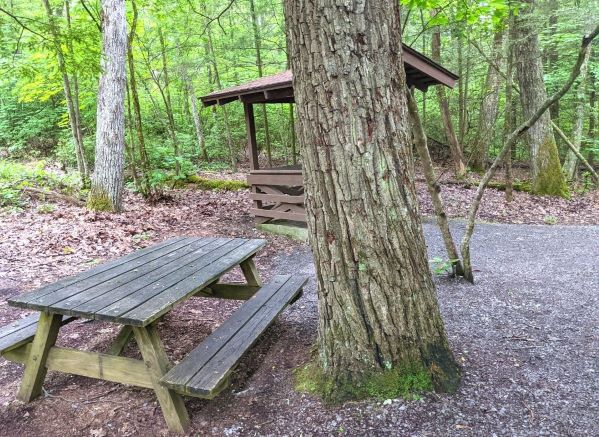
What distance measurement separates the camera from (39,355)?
2541mm

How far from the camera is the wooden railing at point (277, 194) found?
755 cm

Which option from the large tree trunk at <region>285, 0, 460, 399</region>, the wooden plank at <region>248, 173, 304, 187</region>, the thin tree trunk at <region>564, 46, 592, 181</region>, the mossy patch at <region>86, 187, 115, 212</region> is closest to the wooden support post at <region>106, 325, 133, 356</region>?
the large tree trunk at <region>285, 0, 460, 399</region>

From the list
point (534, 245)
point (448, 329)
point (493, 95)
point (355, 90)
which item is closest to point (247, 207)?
point (534, 245)

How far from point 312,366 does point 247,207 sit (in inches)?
290

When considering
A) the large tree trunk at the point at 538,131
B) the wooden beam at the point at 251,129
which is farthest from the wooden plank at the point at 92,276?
the large tree trunk at the point at 538,131

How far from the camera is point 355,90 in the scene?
200cm

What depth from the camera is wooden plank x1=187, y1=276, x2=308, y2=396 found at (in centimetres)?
206

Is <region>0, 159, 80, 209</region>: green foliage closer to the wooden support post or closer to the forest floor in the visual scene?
the forest floor

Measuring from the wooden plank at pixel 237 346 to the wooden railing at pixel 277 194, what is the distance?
160 inches

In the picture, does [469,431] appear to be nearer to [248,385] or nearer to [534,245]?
[248,385]

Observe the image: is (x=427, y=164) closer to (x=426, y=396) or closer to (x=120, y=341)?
(x=426, y=396)

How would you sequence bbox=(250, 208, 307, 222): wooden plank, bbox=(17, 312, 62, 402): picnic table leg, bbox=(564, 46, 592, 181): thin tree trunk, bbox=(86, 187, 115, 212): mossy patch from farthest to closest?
bbox=(564, 46, 592, 181): thin tree trunk
bbox=(86, 187, 115, 212): mossy patch
bbox=(250, 208, 307, 222): wooden plank
bbox=(17, 312, 62, 402): picnic table leg

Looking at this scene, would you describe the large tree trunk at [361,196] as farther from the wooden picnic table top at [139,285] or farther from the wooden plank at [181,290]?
the wooden picnic table top at [139,285]

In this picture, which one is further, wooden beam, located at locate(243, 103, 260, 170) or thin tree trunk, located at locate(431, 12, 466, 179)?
thin tree trunk, located at locate(431, 12, 466, 179)
